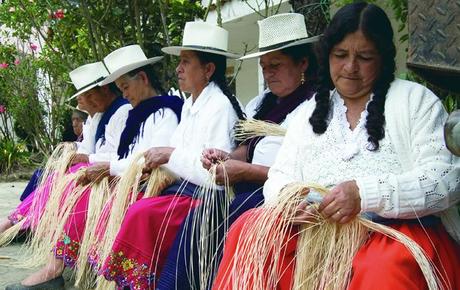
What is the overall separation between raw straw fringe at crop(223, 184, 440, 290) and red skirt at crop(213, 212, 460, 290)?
27 millimetres

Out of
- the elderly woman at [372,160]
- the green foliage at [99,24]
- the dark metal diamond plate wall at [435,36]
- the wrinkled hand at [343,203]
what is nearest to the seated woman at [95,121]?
the green foliage at [99,24]

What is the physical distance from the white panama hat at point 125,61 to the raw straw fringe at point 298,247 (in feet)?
6.60

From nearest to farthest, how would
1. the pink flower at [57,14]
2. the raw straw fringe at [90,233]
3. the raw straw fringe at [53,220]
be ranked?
the raw straw fringe at [90,233]
the raw straw fringe at [53,220]
the pink flower at [57,14]

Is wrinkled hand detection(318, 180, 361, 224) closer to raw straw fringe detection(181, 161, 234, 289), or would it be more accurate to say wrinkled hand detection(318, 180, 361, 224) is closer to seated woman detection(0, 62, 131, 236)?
raw straw fringe detection(181, 161, 234, 289)

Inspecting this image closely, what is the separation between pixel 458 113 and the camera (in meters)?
1.44

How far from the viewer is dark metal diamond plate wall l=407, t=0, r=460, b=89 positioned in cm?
162

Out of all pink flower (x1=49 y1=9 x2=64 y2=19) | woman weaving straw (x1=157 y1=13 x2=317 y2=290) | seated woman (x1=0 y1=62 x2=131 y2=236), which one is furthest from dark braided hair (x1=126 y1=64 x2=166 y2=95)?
pink flower (x1=49 y1=9 x2=64 y2=19)

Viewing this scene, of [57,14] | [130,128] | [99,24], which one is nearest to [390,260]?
[130,128]

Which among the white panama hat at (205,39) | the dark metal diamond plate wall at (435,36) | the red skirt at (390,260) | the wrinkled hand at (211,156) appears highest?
the dark metal diamond plate wall at (435,36)

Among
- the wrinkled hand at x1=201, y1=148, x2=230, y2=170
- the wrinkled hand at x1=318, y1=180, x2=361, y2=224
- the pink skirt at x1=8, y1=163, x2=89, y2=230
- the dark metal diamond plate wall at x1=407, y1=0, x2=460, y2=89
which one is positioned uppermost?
the dark metal diamond plate wall at x1=407, y1=0, x2=460, y2=89

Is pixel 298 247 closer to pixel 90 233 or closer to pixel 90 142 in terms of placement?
pixel 90 233

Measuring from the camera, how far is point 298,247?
2.22 meters

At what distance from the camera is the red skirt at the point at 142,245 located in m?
2.99

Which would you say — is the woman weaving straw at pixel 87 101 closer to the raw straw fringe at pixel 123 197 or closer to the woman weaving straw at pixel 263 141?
the raw straw fringe at pixel 123 197
